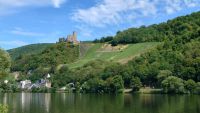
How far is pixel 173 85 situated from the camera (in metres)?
147

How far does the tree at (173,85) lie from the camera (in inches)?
5743

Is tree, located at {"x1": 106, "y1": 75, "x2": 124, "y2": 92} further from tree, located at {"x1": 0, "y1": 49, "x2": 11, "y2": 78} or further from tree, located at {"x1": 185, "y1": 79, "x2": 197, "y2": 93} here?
tree, located at {"x1": 0, "y1": 49, "x2": 11, "y2": 78}

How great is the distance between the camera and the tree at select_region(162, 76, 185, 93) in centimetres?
14588

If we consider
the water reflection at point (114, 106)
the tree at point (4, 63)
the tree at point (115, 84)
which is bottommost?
the water reflection at point (114, 106)

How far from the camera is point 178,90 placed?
14625cm

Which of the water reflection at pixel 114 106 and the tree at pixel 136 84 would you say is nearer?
the water reflection at pixel 114 106

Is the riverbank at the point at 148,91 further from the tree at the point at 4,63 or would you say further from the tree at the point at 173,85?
the tree at the point at 4,63

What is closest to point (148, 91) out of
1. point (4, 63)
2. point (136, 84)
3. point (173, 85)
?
point (136, 84)

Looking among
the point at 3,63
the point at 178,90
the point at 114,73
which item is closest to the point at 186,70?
the point at 178,90

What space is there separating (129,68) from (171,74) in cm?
3232

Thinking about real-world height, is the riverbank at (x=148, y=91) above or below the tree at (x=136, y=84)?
below

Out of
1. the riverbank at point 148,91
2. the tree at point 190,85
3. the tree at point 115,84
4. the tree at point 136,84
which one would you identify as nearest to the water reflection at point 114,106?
the tree at point 190,85

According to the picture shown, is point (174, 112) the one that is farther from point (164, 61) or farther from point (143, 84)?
point (164, 61)

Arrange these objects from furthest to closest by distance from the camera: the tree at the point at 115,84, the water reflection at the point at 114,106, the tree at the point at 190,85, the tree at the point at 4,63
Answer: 1. the tree at the point at 115,84
2. the tree at the point at 190,85
3. the water reflection at the point at 114,106
4. the tree at the point at 4,63
